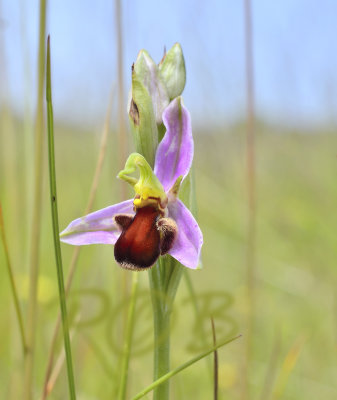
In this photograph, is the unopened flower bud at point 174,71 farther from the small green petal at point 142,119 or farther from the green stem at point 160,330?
the green stem at point 160,330

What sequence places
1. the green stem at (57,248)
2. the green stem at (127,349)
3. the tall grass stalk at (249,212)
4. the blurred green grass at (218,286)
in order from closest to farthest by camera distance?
the green stem at (57,248) < the green stem at (127,349) < the tall grass stalk at (249,212) < the blurred green grass at (218,286)

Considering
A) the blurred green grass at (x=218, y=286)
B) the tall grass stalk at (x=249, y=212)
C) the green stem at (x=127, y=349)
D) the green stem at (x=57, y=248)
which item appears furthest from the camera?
the blurred green grass at (x=218, y=286)

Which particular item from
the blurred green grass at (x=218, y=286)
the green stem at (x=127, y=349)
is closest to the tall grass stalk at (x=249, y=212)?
the blurred green grass at (x=218, y=286)

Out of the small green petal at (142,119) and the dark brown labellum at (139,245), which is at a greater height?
the small green petal at (142,119)

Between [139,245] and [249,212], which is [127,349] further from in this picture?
[249,212]

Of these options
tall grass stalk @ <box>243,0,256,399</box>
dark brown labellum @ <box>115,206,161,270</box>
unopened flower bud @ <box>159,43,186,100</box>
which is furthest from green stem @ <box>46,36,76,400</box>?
tall grass stalk @ <box>243,0,256,399</box>

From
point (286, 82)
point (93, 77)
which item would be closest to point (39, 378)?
point (93, 77)
